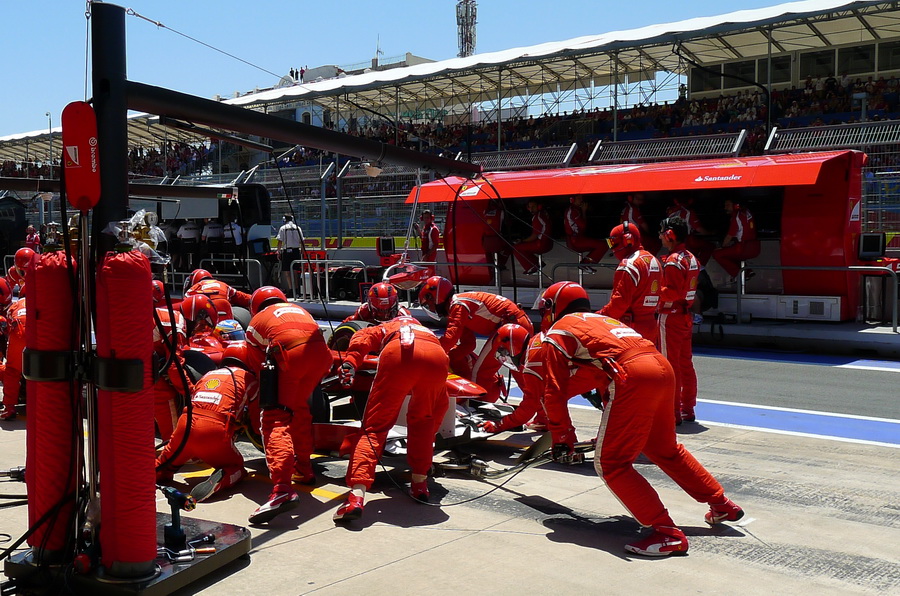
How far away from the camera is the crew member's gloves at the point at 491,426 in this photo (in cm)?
749

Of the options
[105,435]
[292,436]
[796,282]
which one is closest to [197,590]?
[105,435]

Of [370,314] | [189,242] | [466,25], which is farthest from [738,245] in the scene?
[466,25]

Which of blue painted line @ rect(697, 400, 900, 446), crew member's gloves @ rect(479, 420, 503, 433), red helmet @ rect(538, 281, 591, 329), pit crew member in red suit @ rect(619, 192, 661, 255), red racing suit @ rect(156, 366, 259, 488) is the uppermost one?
pit crew member in red suit @ rect(619, 192, 661, 255)

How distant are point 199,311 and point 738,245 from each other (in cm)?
966

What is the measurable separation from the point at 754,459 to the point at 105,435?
536cm

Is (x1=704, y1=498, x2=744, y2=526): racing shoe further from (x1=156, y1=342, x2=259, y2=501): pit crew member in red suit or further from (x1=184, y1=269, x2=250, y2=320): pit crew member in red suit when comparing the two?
(x1=184, y1=269, x2=250, y2=320): pit crew member in red suit

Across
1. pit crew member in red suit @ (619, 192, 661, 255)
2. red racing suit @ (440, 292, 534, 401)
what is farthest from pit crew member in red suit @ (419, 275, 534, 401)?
pit crew member in red suit @ (619, 192, 661, 255)

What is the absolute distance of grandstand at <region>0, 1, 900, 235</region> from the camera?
1941 centimetres

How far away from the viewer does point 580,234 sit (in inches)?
680

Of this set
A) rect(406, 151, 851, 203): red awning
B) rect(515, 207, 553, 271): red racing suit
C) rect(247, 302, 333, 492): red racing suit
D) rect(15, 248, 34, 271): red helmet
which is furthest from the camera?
rect(515, 207, 553, 271): red racing suit

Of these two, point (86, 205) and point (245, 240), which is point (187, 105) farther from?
point (245, 240)

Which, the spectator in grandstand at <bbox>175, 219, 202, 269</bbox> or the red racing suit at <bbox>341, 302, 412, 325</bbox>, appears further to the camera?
the spectator in grandstand at <bbox>175, 219, 202, 269</bbox>

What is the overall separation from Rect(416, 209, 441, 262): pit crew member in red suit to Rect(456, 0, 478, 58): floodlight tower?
5808 cm

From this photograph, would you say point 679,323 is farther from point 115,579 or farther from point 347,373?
point 115,579
